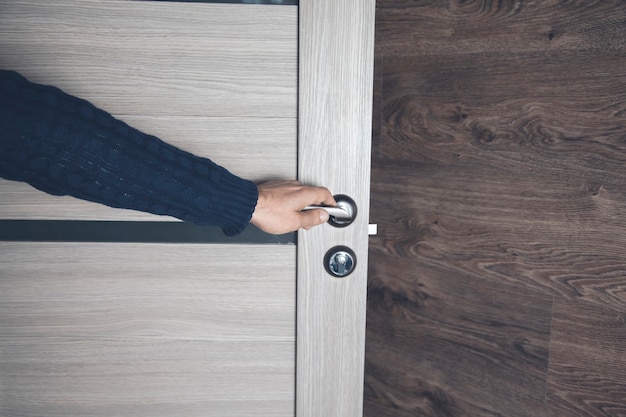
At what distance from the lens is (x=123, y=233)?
2.80 ft

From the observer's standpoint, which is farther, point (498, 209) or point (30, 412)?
point (498, 209)

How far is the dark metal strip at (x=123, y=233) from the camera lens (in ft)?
2.78

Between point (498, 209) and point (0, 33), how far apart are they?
1.05 m

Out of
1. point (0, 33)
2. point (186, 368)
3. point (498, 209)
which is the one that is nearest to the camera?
point (0, 33)

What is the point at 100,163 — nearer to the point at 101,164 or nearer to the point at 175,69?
the point at 101,164

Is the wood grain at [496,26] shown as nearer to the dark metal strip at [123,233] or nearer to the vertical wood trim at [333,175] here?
the vertical wood trim at [333,175]

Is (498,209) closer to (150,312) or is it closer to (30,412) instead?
(150,312)

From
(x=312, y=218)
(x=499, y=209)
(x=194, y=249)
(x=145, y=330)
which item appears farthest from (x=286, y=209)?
(x=499, y=209)

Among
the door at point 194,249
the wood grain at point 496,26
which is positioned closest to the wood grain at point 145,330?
the door at point 194,249

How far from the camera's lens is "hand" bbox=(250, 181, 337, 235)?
0.76m

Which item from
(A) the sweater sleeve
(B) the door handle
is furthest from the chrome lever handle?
(A) the sweater sleeve

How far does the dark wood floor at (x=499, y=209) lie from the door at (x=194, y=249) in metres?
0.54

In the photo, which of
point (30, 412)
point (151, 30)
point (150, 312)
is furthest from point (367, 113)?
point (30, 412)

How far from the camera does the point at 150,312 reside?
871 mm
